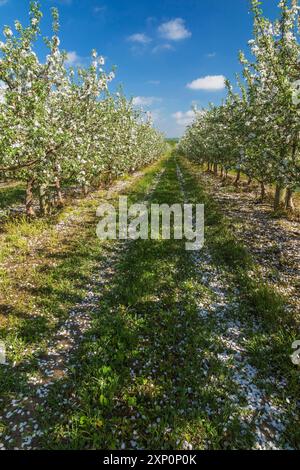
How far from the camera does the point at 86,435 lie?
6785 millimetres

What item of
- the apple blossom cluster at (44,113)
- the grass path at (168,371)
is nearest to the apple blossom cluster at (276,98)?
the grass path at (168,371)

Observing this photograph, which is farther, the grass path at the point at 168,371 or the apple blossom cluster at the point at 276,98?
the apple blossom cluster at the point at 276,98

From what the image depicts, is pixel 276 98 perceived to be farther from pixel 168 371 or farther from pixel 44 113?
pixel 168 371

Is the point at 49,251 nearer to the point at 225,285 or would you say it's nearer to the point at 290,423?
the point at 225,285

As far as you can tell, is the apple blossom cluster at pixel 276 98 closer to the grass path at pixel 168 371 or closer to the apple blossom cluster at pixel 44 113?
the grass path at pixel 168 371

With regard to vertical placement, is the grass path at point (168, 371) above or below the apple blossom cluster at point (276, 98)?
below

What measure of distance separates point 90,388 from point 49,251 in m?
10.1

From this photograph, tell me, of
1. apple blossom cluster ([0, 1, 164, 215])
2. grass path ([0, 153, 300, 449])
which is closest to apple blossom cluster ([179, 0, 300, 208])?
grass path ([0, 153, 300, 449])

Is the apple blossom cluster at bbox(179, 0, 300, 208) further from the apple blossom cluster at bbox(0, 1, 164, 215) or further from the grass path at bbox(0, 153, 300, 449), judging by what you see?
the apple blossom cluster at bbox(0, 1, 164, 215)

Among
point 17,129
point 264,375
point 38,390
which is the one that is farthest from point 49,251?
point 264,375

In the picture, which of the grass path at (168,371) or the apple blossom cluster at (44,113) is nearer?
the grass path at (168,371)

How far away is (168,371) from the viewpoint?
843 cm

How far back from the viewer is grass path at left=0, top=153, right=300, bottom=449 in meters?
6.71

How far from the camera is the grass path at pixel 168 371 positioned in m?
6.71
